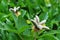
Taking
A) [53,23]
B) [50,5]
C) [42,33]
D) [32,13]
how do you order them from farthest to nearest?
[50,5]
[32,13]
[53,23]
[42,33]

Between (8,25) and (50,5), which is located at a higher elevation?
(50,5)

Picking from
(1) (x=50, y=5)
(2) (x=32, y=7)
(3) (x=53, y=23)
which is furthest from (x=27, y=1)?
(3) (x=53, y=23)

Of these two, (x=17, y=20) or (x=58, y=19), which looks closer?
(x=17, y=20)

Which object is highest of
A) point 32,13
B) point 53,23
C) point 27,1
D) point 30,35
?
point 27,1

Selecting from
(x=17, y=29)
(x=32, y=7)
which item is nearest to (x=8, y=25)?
(x=17, y=29)

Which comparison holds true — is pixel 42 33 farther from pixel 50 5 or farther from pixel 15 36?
pixel 50 5

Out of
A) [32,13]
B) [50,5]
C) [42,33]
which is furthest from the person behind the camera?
[50,5]

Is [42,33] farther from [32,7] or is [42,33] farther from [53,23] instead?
[32,7]
